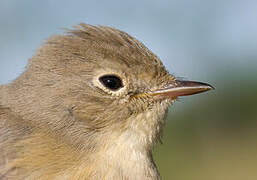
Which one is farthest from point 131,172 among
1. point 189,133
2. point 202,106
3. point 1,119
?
point 202,106

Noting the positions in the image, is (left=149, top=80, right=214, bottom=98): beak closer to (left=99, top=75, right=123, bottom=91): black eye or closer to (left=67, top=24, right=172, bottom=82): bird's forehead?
(left=67, top=24, right=172, bottom=82): bird's forehead

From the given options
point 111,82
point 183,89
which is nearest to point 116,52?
point 111,82

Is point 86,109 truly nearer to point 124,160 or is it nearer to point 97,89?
point 97,89

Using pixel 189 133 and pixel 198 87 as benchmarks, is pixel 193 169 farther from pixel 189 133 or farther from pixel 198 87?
pixel 198 87

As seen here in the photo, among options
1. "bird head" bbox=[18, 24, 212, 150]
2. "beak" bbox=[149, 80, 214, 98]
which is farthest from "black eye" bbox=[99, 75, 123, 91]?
"beak" bbox=[149, 80, 214, 98]

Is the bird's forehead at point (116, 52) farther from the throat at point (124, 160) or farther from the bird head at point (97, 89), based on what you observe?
the throat at point (124, 160)

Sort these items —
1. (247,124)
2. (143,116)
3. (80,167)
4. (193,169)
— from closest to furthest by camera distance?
(80,167) < (143,116) < (193,169) < (247,124)

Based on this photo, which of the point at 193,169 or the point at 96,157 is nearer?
the point at 96,157

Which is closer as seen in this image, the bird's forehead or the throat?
the throat

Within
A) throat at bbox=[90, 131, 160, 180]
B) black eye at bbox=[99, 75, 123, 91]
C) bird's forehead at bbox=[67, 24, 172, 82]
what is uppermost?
bird's forehead at bbox=[67, 24, 172, 82]
